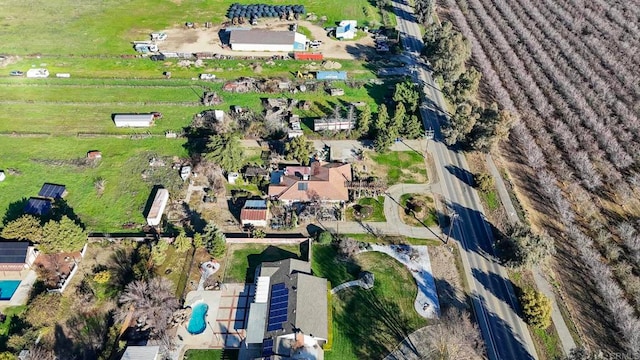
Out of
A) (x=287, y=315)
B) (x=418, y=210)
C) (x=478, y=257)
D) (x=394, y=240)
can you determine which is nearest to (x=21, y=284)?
(x=287, y=315)

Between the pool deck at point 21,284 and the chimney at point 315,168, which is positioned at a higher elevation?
the chimney at point 315,168

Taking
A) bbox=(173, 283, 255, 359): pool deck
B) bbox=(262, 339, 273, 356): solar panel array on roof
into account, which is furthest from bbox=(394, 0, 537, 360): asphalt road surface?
bbox=(173, 283, 255, 359): pool deck

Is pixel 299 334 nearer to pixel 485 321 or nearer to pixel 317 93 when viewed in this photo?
pixel 485 321

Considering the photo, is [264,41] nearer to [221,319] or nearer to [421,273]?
[421,273]

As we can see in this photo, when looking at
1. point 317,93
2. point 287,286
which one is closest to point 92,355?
point 287,286

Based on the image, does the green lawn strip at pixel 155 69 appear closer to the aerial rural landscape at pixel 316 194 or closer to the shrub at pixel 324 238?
the aerial rural landscape at pixel 316 194

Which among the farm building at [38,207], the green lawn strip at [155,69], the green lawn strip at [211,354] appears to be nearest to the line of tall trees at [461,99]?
the green lawn strip at [155,69]
